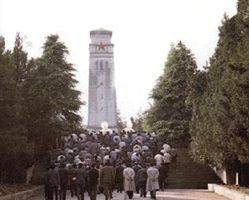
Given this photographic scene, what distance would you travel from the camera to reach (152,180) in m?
24.3

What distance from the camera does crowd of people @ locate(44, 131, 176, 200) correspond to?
22.3 meters

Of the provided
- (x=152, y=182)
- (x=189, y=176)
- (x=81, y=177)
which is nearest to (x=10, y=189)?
(x=81, y=177)

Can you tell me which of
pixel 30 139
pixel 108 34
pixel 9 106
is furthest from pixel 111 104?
pixel 9 106

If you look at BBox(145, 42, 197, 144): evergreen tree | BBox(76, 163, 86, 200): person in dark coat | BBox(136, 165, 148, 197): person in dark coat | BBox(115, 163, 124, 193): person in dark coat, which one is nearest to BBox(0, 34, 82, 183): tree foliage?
BBox(76, 163, 86, 200): person in dark coat

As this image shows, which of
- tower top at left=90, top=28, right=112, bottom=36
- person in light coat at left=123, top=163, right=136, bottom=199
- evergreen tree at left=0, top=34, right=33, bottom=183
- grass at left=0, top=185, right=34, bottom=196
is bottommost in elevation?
grass at left=0, top=185, right=34, bottom=196

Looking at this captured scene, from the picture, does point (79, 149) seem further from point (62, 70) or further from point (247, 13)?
point (247, 13)

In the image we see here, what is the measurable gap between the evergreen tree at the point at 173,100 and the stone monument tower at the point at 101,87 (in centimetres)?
2919

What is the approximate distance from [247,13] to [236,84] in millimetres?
2889

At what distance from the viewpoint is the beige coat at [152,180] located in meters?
24.2

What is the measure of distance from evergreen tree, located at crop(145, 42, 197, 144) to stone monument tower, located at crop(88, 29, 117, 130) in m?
29.2

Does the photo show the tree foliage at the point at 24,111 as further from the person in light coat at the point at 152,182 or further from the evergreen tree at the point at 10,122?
the person in light coat at the point at 152,182

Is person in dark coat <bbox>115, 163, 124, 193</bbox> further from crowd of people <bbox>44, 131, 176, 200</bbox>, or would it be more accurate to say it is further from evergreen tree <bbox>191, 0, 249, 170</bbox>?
evergreen tree <bbox>191, 0, 249, 170</bbox>

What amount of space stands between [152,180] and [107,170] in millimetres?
2357

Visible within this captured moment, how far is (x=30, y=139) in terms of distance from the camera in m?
30.2
